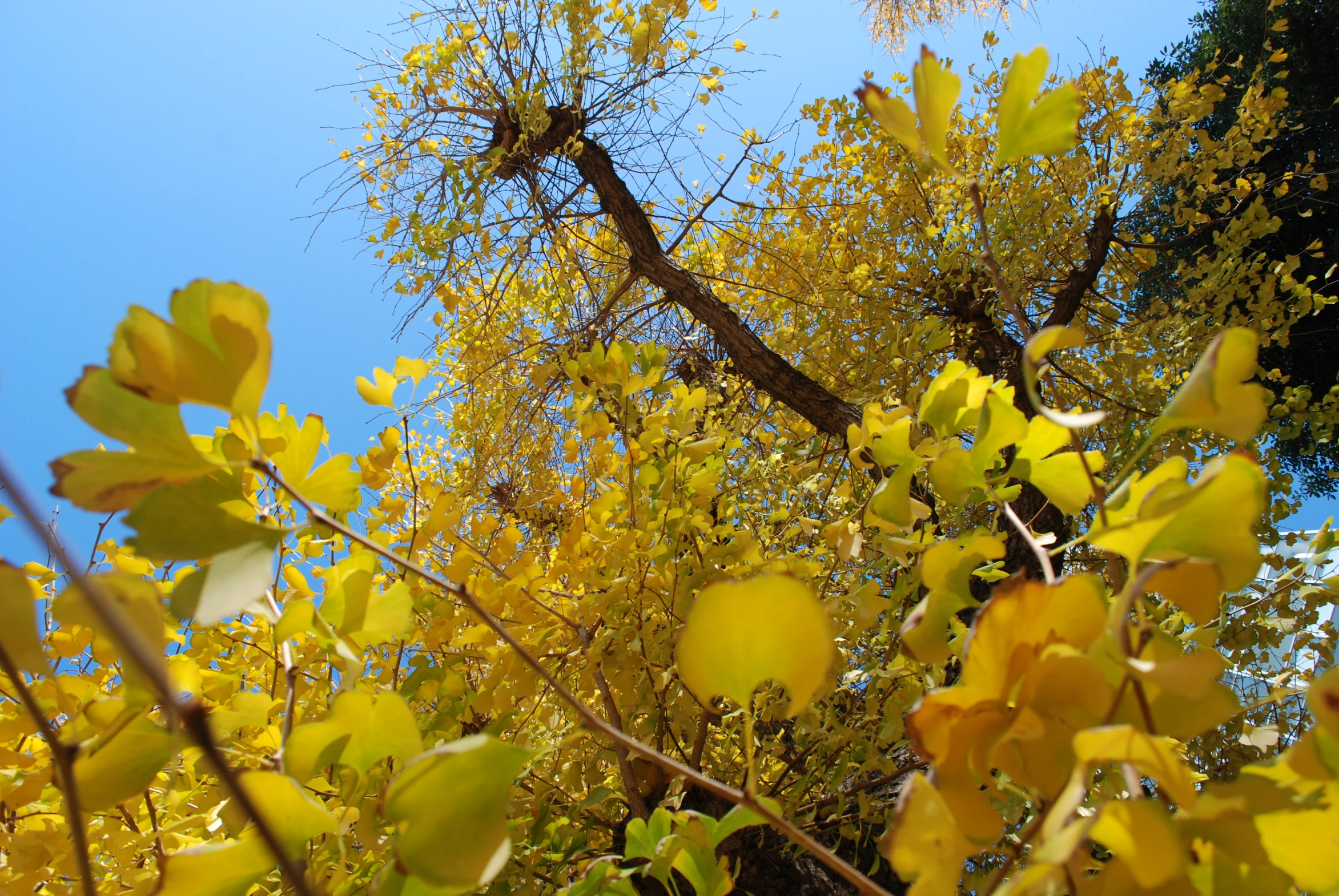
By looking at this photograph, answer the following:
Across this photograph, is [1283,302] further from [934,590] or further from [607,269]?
[934,590]

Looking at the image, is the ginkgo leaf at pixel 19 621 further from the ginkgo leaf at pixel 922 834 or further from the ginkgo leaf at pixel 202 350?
the ginkgo leaf at pixel 922 834

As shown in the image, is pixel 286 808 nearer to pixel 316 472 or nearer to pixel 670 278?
pixel 316 472

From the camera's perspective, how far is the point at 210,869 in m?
0.21

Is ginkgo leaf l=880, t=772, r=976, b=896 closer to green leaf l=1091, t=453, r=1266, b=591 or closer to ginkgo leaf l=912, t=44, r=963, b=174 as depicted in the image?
Result: green leaf l=1091, t=453, r=1266, b=591

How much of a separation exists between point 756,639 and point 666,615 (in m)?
0.61

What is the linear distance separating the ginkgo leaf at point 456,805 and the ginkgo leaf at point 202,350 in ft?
0.44

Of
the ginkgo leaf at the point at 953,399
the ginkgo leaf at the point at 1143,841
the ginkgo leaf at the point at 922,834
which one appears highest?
the ginkgo leaf at the point at 953,399

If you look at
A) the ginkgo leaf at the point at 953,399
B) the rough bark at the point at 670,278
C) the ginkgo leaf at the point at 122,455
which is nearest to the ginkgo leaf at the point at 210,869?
the ginkgo leaf at the point at 122,455

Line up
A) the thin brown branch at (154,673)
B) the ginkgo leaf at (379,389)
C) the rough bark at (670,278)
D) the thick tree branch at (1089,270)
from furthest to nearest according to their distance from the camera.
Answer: the thick tree branch at (1089,270) < the rough bark at (670,278) < the ginkgo leaf at (379,389) < the thin brown branch at (154,673)

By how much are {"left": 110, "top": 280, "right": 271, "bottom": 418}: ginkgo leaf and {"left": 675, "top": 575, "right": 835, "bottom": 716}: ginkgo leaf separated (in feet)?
0.55

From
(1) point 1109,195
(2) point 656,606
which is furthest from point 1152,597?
(1) point 1109,195

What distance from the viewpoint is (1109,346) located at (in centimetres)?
246

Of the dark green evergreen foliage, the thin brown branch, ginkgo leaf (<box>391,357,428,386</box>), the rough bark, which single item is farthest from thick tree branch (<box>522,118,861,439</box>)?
the dark green evergreen foliage

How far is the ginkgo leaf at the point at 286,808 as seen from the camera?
0.71 ft
